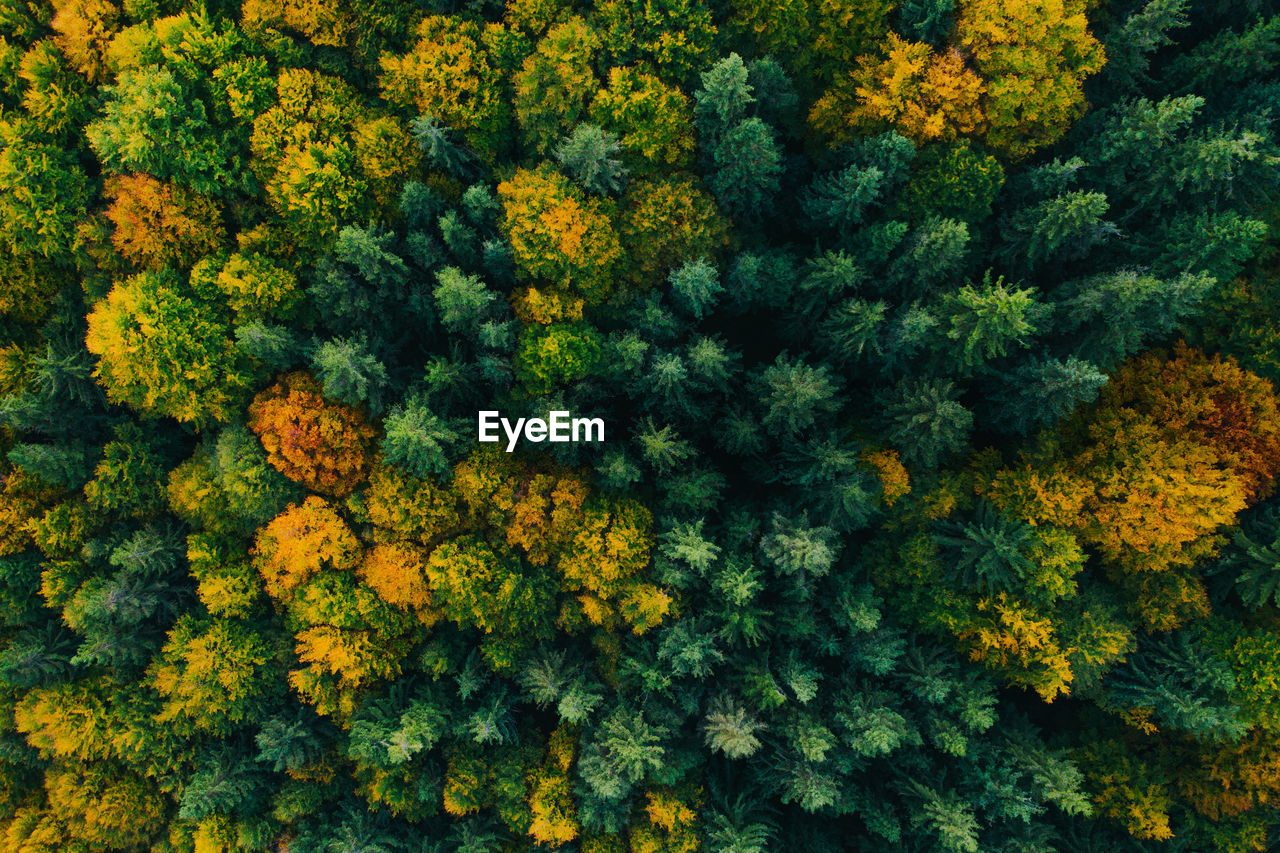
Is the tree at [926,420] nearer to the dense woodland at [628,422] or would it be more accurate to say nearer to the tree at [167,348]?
the dense woodland at [628,422]

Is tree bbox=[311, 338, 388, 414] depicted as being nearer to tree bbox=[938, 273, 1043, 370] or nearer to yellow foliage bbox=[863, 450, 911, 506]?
yellow foliage bbox=[863, 450, 911, 506]

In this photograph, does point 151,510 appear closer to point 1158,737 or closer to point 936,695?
point 936,695

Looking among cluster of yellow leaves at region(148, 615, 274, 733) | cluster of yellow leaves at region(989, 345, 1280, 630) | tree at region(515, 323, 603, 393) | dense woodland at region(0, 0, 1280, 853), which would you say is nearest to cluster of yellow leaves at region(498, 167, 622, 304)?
dense woodland at region(0, 0, 1280, 853)

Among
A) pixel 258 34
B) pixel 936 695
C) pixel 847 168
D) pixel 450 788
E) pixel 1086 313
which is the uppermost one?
pixel 258 34

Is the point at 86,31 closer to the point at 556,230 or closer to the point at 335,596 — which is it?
the point at 556,230

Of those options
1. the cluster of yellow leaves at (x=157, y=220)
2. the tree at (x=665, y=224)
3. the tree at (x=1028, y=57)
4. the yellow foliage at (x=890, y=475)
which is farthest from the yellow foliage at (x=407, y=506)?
the tree at (x=1028, y=57)

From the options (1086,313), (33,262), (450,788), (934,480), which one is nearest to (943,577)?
(934,480)
